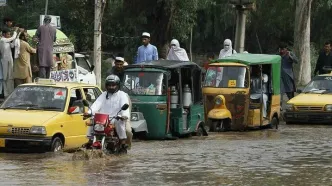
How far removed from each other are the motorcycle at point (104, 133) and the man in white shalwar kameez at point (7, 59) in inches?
293

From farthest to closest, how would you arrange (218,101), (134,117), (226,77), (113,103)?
(226,77) → (218,101) → (134,117) → (113,103)

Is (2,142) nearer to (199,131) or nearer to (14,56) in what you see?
(199,131)

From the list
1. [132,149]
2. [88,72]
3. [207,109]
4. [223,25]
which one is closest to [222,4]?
[223,25]

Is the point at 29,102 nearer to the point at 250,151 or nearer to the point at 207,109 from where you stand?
the point at 250,151

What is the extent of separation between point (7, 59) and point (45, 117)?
6.73 m

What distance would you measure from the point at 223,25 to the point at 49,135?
35.9 metres

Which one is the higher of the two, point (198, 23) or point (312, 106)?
point (198, 23)

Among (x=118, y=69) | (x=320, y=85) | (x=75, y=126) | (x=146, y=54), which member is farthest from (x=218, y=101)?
(x=75, y=126)

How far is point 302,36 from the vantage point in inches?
1490

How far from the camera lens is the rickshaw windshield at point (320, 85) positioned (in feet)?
90.0

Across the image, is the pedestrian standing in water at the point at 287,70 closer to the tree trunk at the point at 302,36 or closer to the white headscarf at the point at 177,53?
the white headscarf at the point at 177,53

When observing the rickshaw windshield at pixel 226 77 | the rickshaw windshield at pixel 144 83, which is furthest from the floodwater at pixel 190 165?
the rickshaw windshield at pixel 226 77

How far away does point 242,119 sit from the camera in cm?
2364

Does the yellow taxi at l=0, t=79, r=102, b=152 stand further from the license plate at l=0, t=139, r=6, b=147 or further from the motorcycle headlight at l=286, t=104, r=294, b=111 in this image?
the motorcycle headlight at l=286, t=104, r=294, b=111
